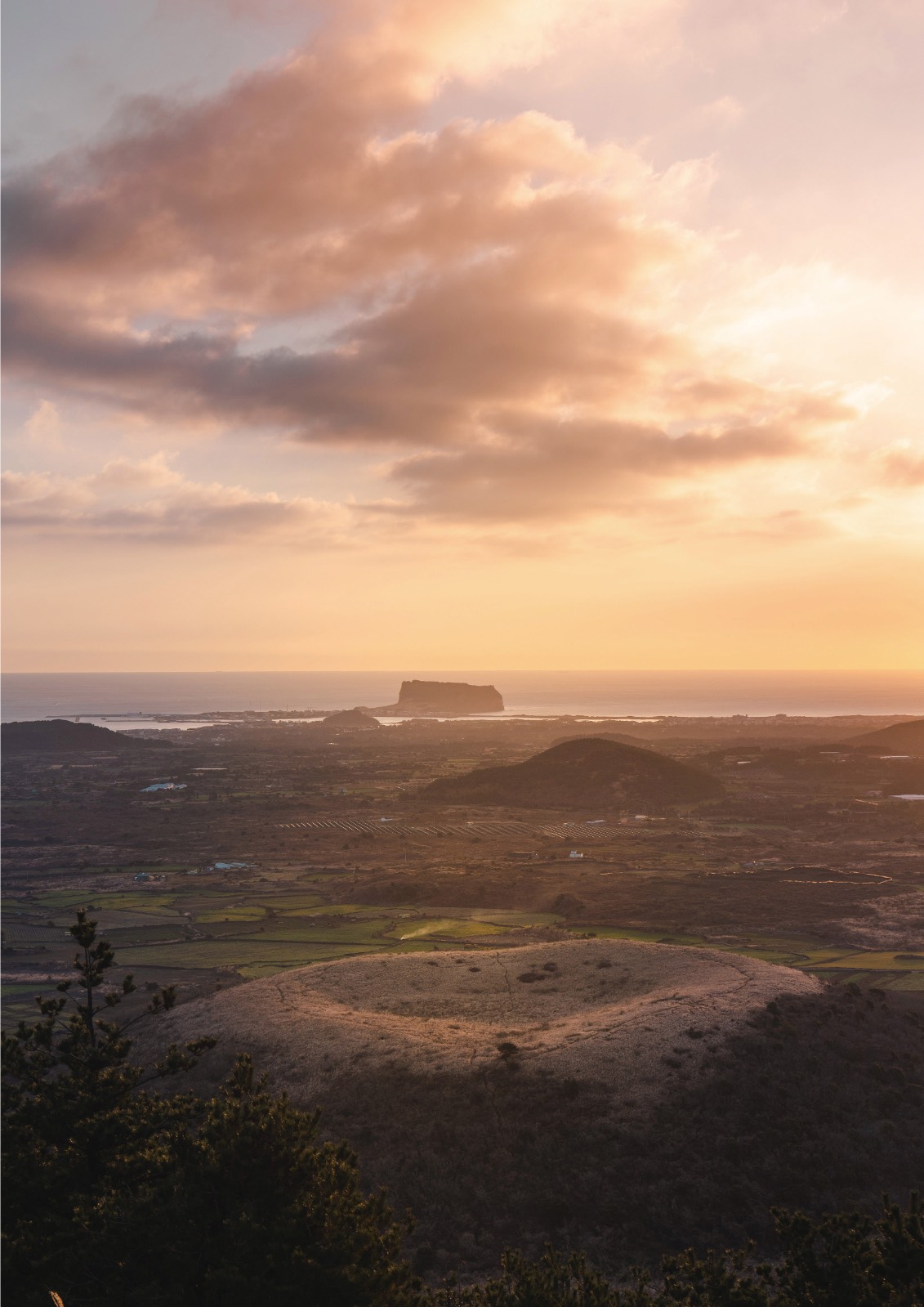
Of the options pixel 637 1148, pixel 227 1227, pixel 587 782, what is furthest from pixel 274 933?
pixel 587 782

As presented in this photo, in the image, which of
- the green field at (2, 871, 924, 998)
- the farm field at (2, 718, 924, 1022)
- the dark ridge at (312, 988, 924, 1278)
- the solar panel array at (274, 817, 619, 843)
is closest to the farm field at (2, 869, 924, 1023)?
the green field at (2, 871, 924, 998)

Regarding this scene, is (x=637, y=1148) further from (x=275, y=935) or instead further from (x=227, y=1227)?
(x=275, y=935)

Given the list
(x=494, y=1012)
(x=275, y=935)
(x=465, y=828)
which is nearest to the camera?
(x=494, y=1012)

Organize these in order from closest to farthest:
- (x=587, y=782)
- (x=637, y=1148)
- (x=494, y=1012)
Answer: (x=637, y=1148) → (x=494, y=1012) → (x=587, y=782)

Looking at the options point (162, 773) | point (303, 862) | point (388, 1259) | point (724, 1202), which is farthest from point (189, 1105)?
point (162, 773)

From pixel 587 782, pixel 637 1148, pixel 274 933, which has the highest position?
pixel 587 782

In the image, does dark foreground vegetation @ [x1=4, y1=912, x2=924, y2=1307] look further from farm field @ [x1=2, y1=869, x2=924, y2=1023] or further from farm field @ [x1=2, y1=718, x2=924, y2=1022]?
farm field @ [x1=2, y1=869, x2=924, y2=1023]

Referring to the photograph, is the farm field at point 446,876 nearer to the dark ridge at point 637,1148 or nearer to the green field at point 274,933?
the green field at point 274,933
